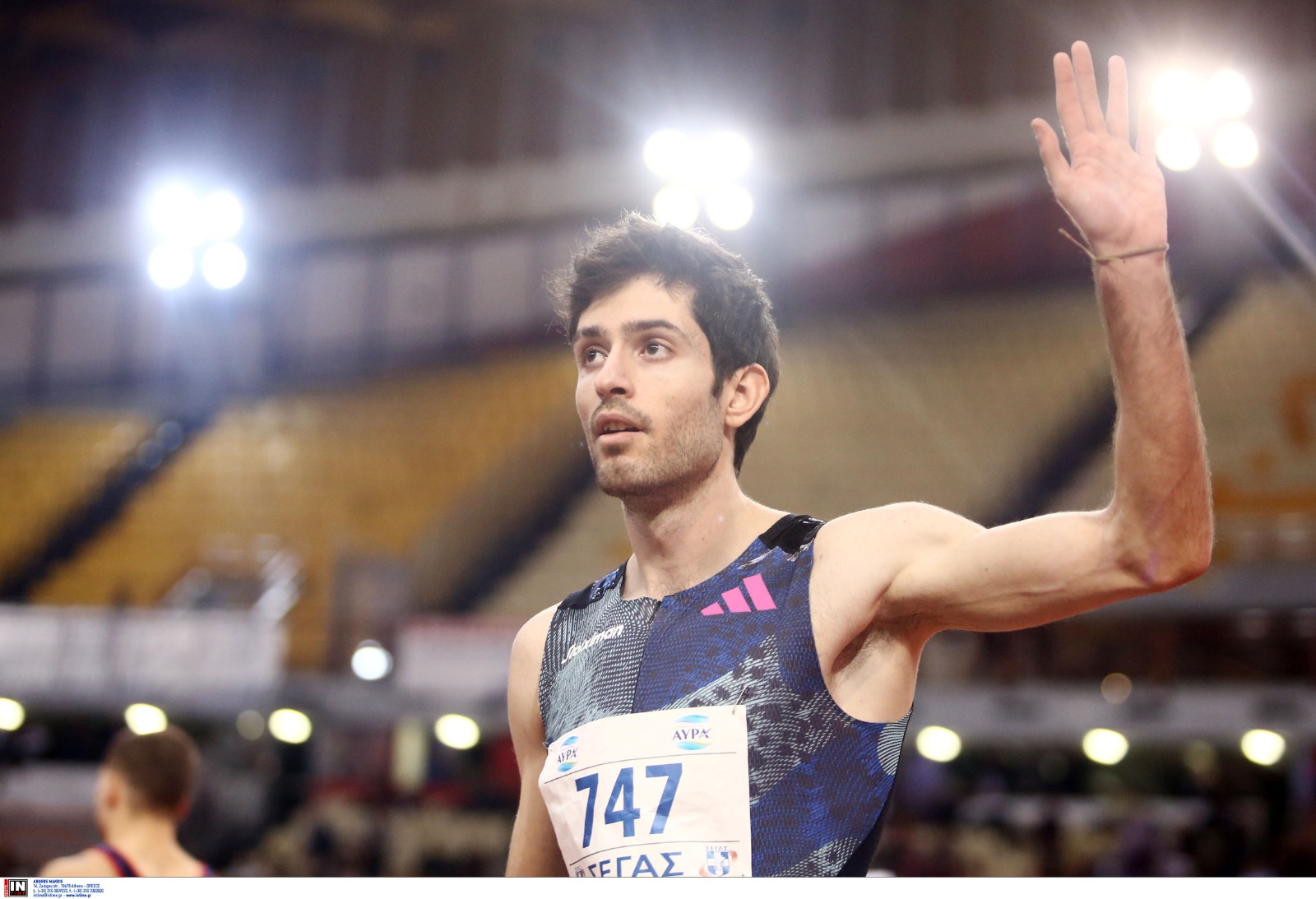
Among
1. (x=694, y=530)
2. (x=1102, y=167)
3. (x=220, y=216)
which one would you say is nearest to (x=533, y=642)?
(x=694, y=530)

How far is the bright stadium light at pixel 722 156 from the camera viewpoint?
34.5ft

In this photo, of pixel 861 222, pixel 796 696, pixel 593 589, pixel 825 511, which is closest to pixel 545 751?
pixel 593 589

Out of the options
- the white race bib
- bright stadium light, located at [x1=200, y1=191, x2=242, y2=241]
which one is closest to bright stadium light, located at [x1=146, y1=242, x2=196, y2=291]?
bright stadium light, located at [x1=200, y1=191, x2=242, y2=241]

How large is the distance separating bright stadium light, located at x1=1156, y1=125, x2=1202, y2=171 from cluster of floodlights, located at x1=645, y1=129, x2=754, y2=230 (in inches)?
131

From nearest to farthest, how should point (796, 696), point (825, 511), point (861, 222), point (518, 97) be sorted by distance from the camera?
point (796, 696), point (825, 511), point (518, 97), point (861, 222)

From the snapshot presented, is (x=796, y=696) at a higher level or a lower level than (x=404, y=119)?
lower

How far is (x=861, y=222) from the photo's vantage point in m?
13.6

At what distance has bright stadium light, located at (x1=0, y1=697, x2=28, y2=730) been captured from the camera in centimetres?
1107

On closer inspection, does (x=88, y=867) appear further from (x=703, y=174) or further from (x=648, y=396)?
(x=703, y=174)

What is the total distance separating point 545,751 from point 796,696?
54 centimetres

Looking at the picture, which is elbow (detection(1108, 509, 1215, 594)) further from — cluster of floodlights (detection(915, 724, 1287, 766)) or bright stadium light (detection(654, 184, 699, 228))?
bright stadium light (detection(654, 184, 699, 228))

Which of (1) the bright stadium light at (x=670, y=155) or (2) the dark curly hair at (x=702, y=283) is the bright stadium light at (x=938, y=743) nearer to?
(1) the bright stadium light at (x=670, y=155)

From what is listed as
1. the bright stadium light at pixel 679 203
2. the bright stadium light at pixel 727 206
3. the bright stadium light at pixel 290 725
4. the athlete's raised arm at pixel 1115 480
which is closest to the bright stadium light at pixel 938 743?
the bright stadium light at pixel 727 206

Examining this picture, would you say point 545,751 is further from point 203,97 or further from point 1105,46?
point 203,97
